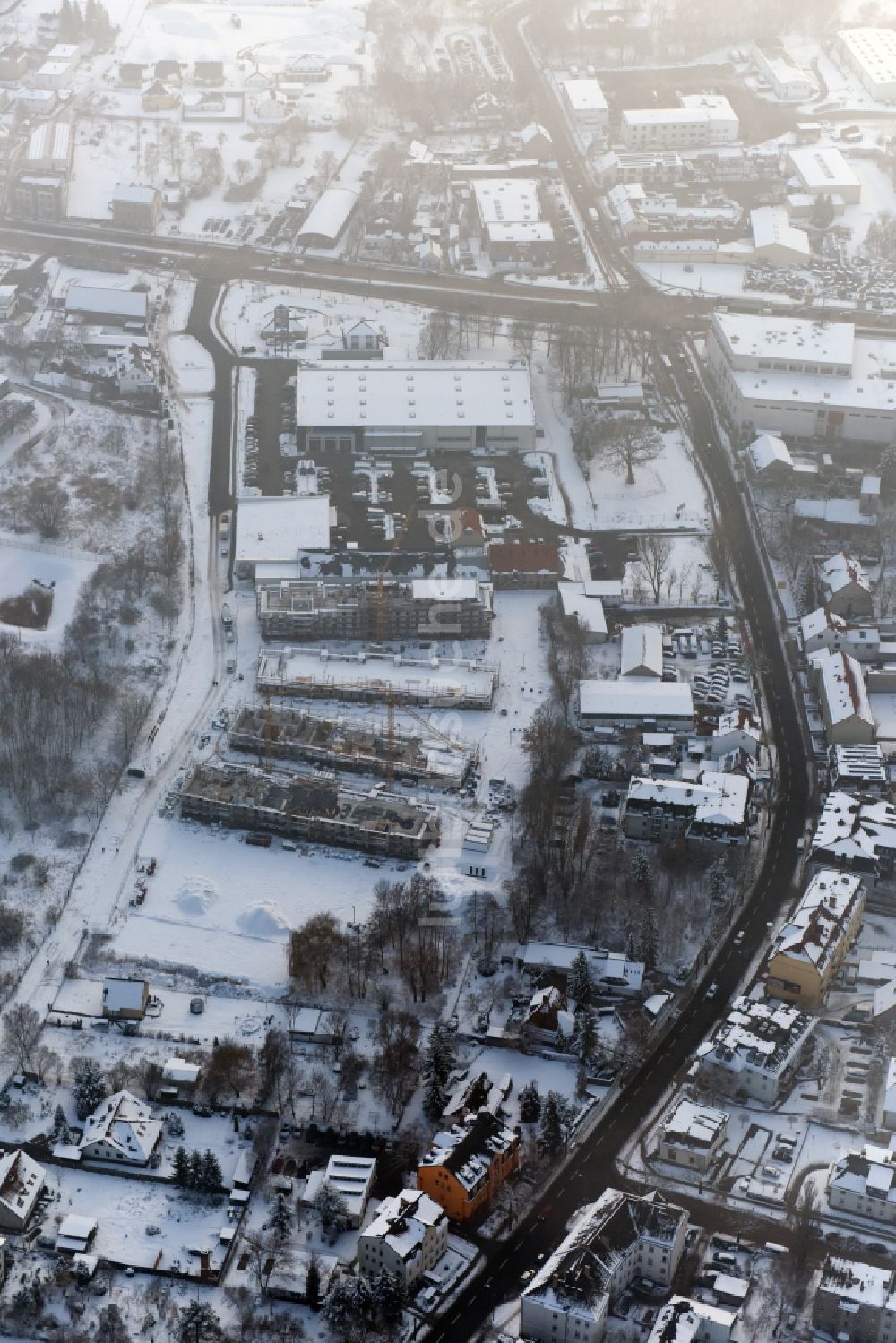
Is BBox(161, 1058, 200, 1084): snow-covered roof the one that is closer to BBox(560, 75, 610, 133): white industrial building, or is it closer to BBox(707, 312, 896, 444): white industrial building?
BBox(707, 312, 896, 444): white industrial building

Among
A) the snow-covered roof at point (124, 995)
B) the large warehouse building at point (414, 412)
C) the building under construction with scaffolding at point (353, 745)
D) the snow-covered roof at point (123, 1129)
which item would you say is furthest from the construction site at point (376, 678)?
the snow-covered roof at point (123, 1129)

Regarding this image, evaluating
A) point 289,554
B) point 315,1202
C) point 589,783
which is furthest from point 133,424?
point 315,1202

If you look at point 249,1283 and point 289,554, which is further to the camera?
point 289,554

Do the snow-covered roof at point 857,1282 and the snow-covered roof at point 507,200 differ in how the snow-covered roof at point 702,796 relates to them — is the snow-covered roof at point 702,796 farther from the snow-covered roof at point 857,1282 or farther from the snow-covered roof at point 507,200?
the snow-covered roof at point 507,200

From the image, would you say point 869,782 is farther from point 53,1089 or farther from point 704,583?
point 53,1089

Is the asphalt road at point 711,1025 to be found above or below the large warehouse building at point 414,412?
below

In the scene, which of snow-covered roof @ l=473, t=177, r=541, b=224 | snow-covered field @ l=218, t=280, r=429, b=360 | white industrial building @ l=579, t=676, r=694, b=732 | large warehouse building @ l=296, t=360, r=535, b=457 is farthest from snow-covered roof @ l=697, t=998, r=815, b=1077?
snow-covered roof @ l=473, t=177, r=541, b=224
